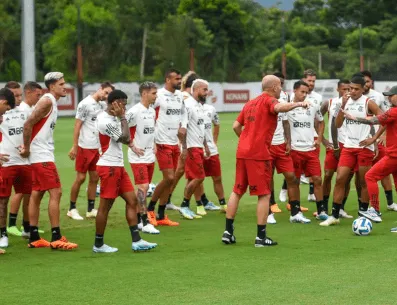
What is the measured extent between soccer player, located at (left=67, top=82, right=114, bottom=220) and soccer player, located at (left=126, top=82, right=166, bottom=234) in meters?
1.61

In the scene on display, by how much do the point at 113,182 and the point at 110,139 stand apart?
61 centimetres

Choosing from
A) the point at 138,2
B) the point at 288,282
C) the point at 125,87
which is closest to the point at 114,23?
the point at 138,2

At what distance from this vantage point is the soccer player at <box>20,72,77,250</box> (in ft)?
40.2

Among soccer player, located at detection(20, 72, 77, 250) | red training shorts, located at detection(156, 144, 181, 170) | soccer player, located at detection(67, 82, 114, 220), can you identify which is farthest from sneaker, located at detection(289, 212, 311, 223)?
soccer player, located at detection(20, 72, 77, 250)

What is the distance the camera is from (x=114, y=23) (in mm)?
72375

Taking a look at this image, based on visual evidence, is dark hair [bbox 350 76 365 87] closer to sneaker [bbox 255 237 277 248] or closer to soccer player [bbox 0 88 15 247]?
sneaker [bbox 255 237 277 248]

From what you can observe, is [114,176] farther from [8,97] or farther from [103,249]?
[8,97]

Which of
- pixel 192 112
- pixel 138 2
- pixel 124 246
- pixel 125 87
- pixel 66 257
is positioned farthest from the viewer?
pixel 138 2

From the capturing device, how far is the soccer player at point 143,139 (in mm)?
13977

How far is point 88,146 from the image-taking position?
15.8 metres

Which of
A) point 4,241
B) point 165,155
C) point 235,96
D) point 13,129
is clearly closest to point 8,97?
point 13,129

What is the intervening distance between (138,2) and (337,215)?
6481 cm

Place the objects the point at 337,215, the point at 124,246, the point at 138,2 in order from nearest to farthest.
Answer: the point at 124,246 < the point at 337,215 < the point at 138,2

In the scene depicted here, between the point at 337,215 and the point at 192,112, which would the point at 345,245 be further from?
the point at 192,112
